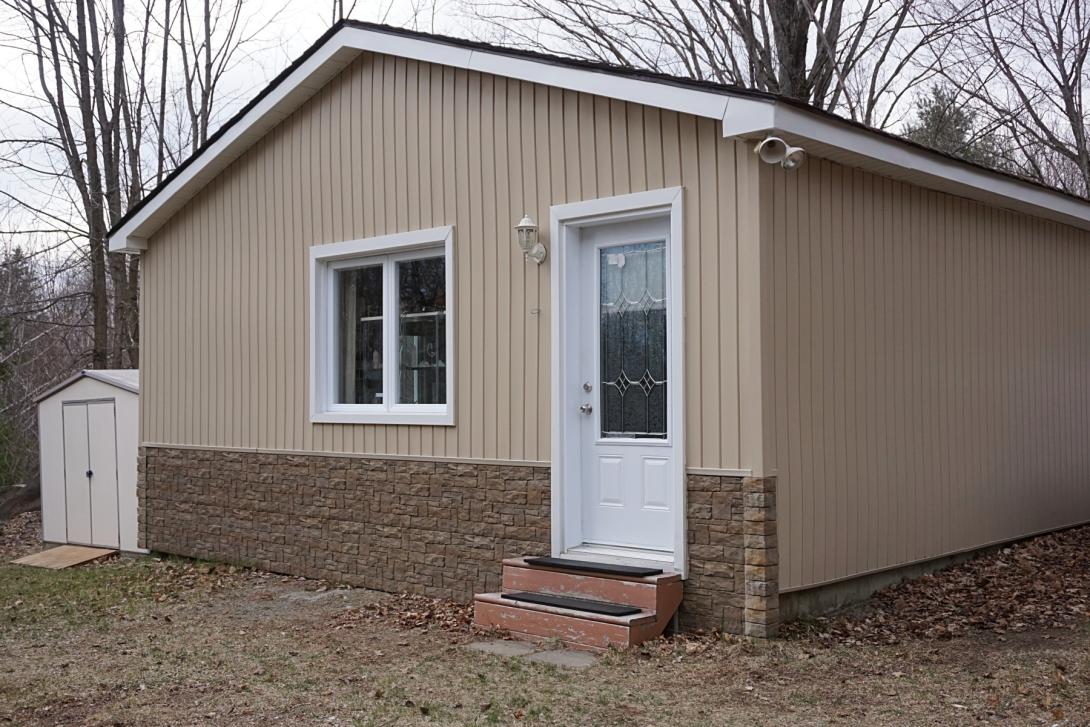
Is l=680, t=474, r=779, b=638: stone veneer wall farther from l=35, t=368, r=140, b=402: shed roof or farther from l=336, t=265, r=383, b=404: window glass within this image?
Result: l=35, t=368, r=140, b=402: shed roof

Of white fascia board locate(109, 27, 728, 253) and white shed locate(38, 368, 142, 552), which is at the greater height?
white fascia board locate(109, 27, 728, 253)

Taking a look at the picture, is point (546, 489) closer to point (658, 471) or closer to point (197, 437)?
point (658, 471)

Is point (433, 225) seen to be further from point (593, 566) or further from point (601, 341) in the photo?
point (593, 566)

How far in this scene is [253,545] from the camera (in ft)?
33.7

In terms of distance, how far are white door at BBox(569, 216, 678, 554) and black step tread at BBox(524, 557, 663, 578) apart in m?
0.32

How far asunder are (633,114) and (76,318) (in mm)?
19557

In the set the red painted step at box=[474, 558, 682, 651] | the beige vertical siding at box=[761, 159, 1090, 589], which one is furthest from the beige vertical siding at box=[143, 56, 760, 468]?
the red painted step at box=[474, 558, 682, 651]

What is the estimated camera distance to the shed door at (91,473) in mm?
11945

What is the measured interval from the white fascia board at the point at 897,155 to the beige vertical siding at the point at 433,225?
0.37m

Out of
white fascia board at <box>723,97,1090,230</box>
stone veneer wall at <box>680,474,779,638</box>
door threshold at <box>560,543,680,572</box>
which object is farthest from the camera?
door threshold at <box>560,543,680,572</box>

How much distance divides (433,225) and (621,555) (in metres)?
3.04

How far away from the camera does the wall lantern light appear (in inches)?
310

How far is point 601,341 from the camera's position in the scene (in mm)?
7750

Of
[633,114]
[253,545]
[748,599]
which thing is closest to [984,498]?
[748,599]
